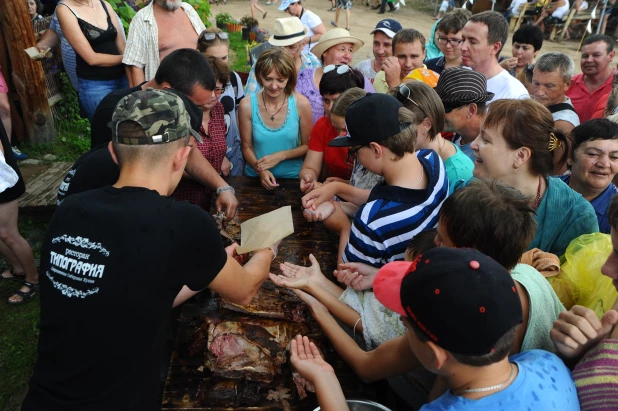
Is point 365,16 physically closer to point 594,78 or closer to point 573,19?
point 573,19

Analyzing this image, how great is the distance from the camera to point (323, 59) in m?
4.90

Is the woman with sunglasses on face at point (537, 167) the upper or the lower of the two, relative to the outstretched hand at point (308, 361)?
upper

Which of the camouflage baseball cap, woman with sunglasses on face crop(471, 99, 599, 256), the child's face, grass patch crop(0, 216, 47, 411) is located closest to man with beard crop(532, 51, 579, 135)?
woman with sunglasses on face crop(471, 99, 599, 256)

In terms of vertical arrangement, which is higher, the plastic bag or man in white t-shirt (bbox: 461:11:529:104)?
man in white t-shirt (bbox: 461:11:529:104)

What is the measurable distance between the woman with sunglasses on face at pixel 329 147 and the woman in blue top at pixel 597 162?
1.49 m

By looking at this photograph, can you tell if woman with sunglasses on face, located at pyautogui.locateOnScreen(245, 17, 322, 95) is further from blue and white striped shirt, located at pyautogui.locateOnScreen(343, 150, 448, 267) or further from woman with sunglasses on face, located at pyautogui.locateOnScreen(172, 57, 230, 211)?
blue and white striped shirt, located at pyautogui.locateOnScreen(343, 150, 448, 267)

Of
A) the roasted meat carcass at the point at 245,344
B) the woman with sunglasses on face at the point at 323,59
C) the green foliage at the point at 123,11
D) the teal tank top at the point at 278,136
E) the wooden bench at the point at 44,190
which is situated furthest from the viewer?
the green foliage at the point at 123,11

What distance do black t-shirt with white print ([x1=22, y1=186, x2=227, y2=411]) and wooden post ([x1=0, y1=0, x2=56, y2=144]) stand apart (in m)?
5.10

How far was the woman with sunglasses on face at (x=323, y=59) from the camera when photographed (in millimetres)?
4164

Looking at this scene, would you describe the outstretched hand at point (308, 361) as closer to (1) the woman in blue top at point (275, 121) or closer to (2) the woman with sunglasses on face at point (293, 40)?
(1) the woman in blue top at point (275, 121)

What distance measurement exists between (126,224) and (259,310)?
0.85 m

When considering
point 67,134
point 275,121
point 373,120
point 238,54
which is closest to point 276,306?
point 373,120

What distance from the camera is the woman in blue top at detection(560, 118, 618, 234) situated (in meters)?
2.54

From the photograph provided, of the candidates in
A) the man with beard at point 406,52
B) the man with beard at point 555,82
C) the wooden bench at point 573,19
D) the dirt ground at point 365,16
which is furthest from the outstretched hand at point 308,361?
the wooden bench at point 573,19
